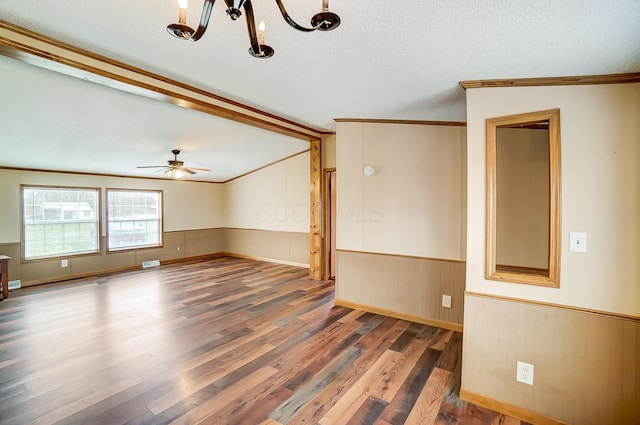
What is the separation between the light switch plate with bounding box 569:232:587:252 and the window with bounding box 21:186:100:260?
25.1ft

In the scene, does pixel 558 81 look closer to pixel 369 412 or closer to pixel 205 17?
pixel 205 17

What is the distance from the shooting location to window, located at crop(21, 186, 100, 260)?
17.7 feet

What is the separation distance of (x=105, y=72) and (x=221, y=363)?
279 centimetres

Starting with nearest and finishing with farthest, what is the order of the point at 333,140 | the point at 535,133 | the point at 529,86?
the point at 529,86, the point at 535,133, the point at 333,140

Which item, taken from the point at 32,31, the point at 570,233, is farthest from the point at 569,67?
→ the point at 32,31

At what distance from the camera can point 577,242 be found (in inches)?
75.1

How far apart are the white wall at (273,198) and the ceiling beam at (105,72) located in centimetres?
267

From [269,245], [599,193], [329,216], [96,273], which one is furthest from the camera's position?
[269,245]

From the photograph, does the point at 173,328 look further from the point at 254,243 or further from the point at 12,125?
the point at 254,243

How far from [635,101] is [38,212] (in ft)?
26.8

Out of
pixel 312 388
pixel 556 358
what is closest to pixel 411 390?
pixel 312 388

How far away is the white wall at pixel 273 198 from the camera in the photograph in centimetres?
659

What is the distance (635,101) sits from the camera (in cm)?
180

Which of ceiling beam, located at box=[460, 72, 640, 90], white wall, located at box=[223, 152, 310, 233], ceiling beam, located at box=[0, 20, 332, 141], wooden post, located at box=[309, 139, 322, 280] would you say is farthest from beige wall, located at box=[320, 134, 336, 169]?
ceiling beam, located at box=[460, 72, 640, 90]
